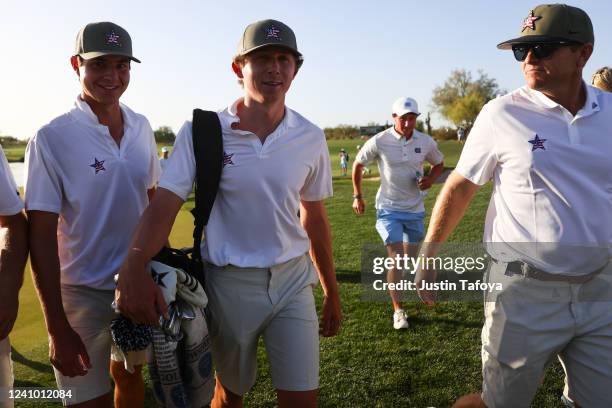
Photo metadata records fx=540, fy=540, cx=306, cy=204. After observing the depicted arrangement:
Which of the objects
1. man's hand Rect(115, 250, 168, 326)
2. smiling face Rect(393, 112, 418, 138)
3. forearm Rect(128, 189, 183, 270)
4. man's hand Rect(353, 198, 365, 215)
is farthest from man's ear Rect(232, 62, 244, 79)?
man's hand Rect(353, 198, 365, 215)

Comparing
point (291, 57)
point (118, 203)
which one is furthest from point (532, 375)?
point (118, 203)

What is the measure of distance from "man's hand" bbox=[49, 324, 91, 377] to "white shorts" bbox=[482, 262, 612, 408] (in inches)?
86.4

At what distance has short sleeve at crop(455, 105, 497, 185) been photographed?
295cm

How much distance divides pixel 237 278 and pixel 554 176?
172cm

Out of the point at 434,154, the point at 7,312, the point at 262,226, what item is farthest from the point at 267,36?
the point at 434,154

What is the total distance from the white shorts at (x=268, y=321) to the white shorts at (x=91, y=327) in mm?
669

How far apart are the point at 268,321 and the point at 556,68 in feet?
6.80

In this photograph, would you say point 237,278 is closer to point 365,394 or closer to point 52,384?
point 365,394

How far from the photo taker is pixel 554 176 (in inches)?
108

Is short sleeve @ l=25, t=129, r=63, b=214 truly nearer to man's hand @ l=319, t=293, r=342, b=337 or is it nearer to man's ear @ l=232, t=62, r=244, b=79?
A: man's ear @ l=232, t=62, r=244, b=79

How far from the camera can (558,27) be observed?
2.87 metres

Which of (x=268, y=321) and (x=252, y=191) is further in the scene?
(x=268, y=321)

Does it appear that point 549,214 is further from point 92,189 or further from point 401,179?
point 401,179

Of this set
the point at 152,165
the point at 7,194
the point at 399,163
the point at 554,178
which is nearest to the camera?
the point at 7,194
